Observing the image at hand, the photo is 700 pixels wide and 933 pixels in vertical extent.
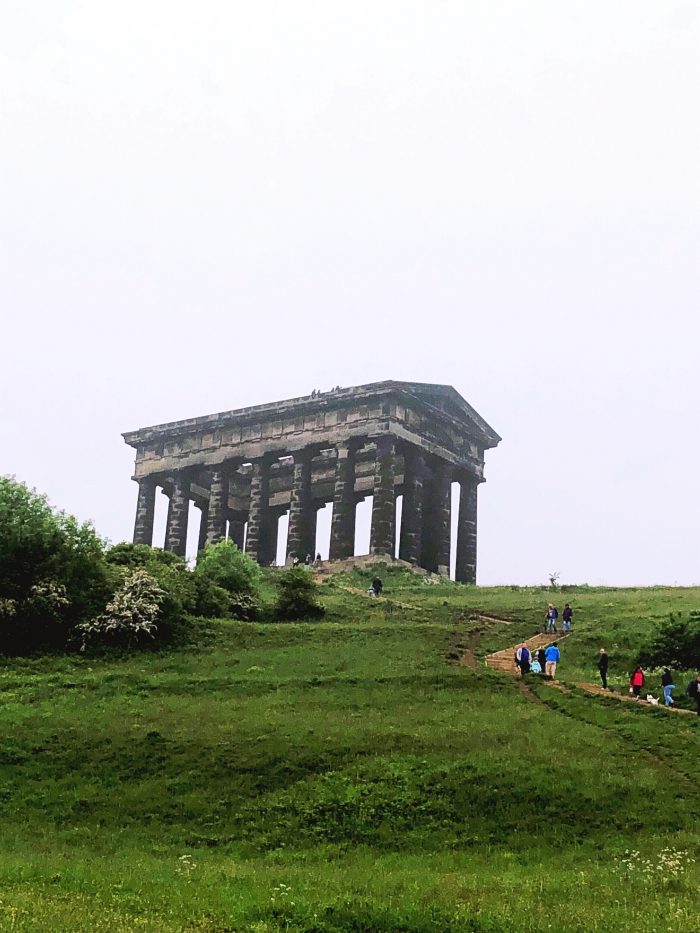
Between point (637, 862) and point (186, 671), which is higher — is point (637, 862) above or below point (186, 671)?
below

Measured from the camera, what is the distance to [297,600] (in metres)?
56.3

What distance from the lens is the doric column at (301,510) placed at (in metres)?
86.5

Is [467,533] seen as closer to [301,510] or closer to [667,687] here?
[301,510]

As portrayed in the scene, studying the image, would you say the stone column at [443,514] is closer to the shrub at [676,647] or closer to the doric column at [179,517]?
the doric column at [179,517]

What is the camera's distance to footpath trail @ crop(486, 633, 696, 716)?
3492 cm

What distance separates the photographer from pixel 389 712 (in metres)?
33.2

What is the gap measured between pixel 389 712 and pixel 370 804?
8.00 m

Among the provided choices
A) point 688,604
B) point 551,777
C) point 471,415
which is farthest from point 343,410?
point 551,777

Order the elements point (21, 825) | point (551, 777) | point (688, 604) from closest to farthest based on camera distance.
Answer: point (21, 825) → point (551, 777) → point (688, 604)

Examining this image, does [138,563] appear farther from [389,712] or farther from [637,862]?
[637,862]

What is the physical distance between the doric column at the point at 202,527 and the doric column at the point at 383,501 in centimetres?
1945

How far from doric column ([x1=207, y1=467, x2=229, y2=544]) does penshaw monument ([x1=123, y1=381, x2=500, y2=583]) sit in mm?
90

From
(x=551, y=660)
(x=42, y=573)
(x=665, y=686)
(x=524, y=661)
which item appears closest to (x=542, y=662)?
(x=551, y=660)

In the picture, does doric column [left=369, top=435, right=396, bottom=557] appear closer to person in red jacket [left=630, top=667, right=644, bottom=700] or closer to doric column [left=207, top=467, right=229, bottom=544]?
doric column [left=207, top=467, right=229, bottom=544]
